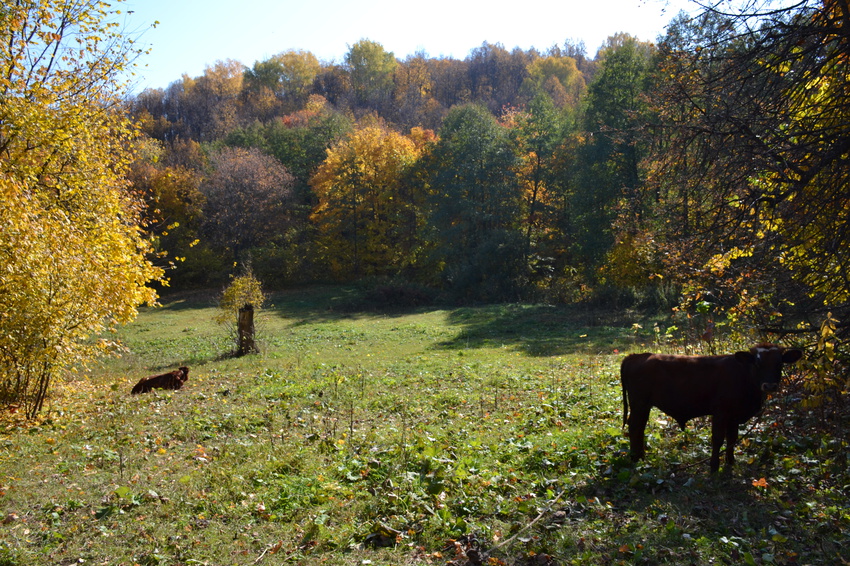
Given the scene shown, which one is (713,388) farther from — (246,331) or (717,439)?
(246,331)

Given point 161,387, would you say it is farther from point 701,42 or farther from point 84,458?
point 701,42

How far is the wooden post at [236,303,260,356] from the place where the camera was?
70.9 ft

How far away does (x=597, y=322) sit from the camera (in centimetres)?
2923

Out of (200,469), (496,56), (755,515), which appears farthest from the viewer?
(496,56)

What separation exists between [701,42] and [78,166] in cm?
1437

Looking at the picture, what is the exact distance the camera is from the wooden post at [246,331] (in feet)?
70.9

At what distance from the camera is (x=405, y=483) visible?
6.92 meters

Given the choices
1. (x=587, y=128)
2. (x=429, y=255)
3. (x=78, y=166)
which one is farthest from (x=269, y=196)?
(x=78, y=166)

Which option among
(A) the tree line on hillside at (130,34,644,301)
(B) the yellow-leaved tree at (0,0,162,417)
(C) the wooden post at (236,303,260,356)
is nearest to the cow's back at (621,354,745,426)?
(B) the yellow-leaved tree at (0,0,162,417)

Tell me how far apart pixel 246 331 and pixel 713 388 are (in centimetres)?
1827

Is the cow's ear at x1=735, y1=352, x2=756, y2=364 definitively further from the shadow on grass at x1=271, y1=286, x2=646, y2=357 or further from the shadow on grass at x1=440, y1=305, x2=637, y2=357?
the shadow on grass at x1=271, y1=286, x2=646, y2=357

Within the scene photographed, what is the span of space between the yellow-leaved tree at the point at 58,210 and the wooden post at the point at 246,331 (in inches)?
223

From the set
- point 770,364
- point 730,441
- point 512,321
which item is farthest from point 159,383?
point 512,321

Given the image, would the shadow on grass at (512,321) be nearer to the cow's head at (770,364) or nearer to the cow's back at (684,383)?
the cow's back at (684,383)
